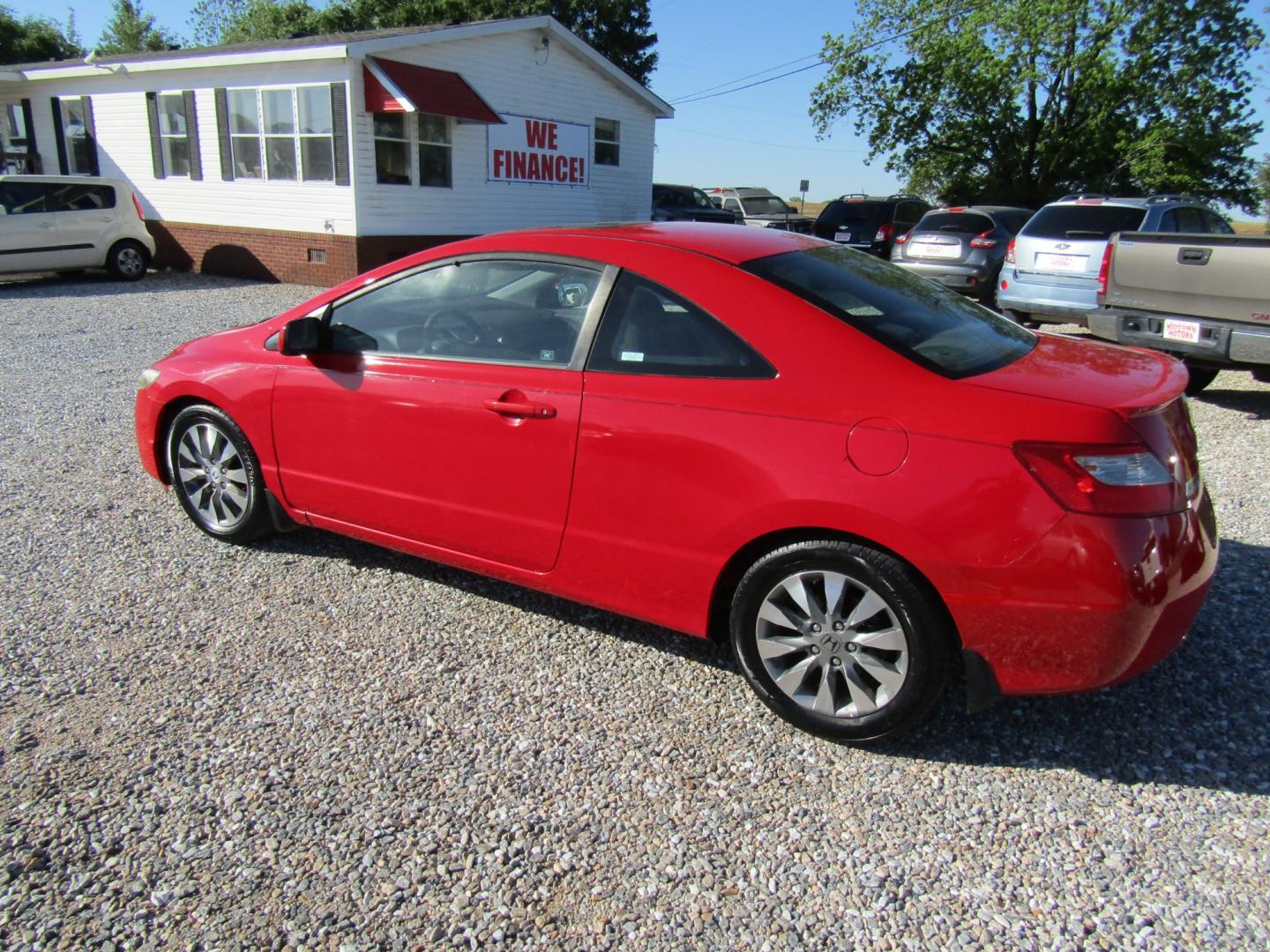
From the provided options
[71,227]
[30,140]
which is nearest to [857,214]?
[71,227]

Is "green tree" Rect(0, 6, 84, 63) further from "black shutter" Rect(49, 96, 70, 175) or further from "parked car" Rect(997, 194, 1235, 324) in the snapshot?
"parked car" Rect(997, 194, 1235, 324)

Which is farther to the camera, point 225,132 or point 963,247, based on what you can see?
point 225,132

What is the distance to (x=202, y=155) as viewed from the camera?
16.3 metres

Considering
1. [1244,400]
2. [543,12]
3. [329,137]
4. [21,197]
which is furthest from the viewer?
[543,12]

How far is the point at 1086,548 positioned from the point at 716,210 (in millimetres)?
20371

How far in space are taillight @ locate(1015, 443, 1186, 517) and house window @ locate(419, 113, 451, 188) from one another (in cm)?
1517

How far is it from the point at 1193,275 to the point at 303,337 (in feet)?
20.2

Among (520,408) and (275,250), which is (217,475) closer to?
(520,408)

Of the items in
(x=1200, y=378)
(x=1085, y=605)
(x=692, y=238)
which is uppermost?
(x=692, y=238)

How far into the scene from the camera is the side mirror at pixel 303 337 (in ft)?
12.2

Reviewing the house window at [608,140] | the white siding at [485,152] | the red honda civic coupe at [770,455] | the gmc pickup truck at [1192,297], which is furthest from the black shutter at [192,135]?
the gmc pickup truck at [1192,297]

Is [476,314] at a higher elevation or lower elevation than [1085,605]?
higher

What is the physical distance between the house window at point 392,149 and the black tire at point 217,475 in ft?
39.0

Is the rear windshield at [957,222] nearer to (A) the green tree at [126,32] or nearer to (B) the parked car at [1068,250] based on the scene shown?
(B) the parked car at [1068,250]
